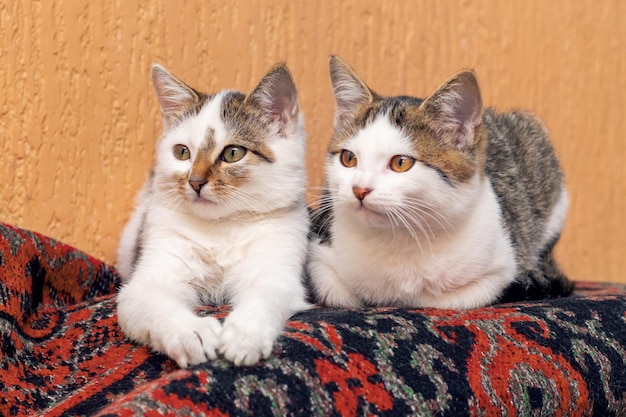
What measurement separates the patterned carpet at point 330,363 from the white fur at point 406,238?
102 mm

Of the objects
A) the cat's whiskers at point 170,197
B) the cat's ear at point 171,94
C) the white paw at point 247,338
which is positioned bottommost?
the white paw at point 247,338

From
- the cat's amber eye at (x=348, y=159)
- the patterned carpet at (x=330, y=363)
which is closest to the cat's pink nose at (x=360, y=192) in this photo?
the cat's amber eye at (x=348, y=159)

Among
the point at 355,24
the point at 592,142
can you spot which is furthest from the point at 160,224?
the point at 592,142

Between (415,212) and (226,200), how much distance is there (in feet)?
1.38

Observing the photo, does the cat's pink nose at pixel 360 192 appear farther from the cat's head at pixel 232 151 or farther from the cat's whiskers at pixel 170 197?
the cat's whiskers at pixel 170 197

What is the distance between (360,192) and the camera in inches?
58.1

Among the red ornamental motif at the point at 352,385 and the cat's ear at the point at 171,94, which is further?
the cat's ear at the point at 171,94

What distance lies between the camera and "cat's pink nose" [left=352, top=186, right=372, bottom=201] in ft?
4.83

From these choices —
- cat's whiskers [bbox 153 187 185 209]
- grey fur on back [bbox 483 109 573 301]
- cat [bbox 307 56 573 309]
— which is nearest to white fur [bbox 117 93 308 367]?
cat's whiskers [bbox 153 187 185 209]

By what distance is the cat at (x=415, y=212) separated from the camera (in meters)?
1.52

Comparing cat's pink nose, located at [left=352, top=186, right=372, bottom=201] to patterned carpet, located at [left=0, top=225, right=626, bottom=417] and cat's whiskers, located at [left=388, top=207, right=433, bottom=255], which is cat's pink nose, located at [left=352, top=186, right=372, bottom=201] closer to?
cat's whiskers, located at [left=388, top=207, right=433, bottom=255]

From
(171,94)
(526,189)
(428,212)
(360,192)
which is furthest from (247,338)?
(526,189)

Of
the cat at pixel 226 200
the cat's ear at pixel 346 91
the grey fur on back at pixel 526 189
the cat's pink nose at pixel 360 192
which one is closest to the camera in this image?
the cat's pink nose at pixel 360 192

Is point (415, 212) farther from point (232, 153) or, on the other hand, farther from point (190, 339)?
point (190, 339)
